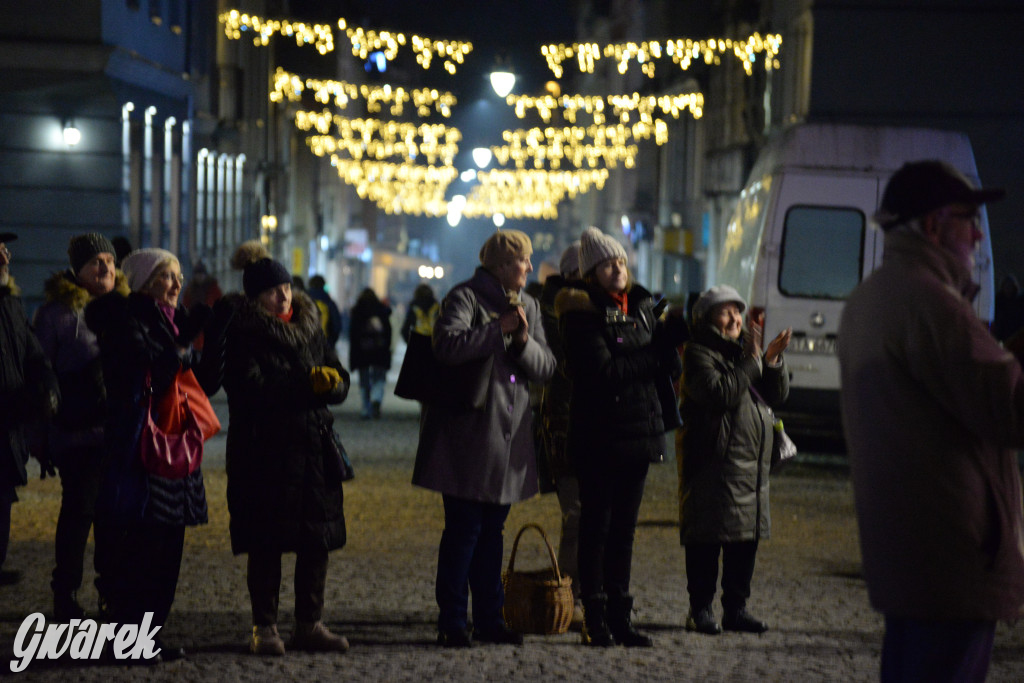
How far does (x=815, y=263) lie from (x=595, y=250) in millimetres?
7518

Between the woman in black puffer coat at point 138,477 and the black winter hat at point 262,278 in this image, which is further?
the black winter hat at point 262,278

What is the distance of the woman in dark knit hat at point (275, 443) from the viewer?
614cm

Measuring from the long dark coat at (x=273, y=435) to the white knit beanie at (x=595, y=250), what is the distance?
1.20 m

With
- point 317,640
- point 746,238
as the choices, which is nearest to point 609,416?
point 317,640

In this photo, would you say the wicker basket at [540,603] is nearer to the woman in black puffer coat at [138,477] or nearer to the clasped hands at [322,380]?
the clasped hands at [322,380]

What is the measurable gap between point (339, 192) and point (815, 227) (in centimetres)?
5657

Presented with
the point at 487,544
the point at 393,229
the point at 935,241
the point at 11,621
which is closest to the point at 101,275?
the point at 11,621

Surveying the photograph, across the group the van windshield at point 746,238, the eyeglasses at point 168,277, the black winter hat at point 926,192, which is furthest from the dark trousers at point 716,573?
the van windshield at point 746,238

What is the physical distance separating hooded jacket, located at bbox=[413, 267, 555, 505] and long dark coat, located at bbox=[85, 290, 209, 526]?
3.26 ft

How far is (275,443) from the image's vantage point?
6152 mm

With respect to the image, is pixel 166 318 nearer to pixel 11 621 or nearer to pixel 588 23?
pixel 11 621

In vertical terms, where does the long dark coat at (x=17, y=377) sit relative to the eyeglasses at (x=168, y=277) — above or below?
below

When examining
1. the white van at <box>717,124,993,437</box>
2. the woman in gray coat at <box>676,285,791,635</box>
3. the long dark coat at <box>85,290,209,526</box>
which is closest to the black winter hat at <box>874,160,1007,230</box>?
the woman in gray coat at <box>676,285,791,635</box>

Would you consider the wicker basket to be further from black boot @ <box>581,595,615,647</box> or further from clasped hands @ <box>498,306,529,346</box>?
clasped hands @ <box>498,306,529,346</box>
